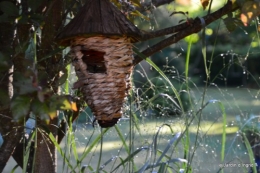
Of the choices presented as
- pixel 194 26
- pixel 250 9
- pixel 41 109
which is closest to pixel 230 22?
pixel 194 26

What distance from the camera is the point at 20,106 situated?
2.93 ft

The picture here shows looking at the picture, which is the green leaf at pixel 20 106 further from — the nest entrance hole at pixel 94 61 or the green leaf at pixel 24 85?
the nest entrance hole at pixel 94 61

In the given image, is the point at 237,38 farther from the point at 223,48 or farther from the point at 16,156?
the point at 16,156

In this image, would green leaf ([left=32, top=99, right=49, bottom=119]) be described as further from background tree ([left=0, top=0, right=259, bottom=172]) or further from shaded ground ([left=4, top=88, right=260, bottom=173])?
shaded ground ([left=4, top=88, right=260, bottom=173])

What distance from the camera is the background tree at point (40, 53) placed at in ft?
2.94

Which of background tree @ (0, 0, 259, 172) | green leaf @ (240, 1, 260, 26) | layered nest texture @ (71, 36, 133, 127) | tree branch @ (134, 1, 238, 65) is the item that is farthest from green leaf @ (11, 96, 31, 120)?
tree branch @ (134, 1, 238, 65)

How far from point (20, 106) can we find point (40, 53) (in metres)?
0.64

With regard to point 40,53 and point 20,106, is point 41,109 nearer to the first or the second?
point 20,106

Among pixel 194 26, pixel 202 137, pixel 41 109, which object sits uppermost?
pixel 194 26

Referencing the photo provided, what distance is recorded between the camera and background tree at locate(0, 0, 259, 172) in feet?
2.94

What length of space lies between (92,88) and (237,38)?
7037 millimetres

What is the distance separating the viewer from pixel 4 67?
36.8 inches

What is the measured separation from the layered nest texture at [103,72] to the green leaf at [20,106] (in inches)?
A: 10.3

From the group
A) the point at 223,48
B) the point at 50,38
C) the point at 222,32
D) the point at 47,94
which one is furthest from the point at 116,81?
the point at 223,48
